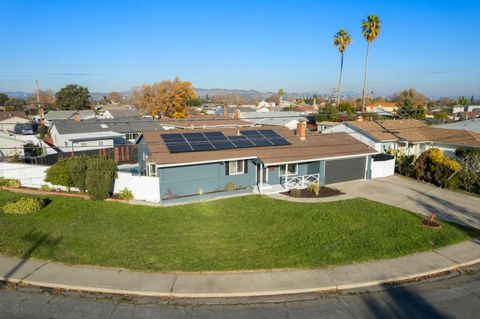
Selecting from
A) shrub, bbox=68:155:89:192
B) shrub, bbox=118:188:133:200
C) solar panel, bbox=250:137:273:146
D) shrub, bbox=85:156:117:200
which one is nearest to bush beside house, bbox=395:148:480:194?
solar panel, bbox=250:137:273:146

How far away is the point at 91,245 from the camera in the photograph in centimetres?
1339

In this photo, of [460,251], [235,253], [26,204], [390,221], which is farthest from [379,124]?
[26,204]

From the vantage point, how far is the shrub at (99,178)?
63.6 feet

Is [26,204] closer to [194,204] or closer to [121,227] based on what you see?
[121,227]

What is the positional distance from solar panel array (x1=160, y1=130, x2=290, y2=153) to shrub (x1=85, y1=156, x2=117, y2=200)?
3963 mm

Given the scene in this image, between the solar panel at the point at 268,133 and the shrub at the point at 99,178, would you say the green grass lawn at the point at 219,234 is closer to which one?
the shrub at the point at 99,178

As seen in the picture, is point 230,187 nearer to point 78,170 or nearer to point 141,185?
point 141,185

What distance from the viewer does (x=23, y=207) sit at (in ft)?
57.0

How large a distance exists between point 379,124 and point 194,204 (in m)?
25.1

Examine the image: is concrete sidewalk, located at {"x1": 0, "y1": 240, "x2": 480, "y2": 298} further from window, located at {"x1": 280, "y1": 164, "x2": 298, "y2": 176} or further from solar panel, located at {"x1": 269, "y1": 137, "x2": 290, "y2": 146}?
solar panel, located at {"x1": 269, "y1": 137, "x2": 290, "y2": 146}

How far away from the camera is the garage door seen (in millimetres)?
23905

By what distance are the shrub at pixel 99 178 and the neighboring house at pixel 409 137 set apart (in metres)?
20.5

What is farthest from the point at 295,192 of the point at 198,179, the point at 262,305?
the point at 262,305

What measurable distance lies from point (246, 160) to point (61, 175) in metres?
12.4
